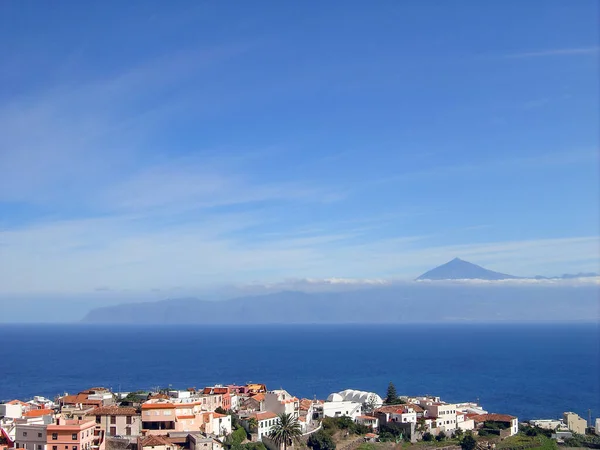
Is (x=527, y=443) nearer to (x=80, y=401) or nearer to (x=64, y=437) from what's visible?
(x=64, y=437)

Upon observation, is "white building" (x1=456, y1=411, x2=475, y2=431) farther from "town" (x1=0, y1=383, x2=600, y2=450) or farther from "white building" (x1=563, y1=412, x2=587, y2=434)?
"white building" (x1=563, y1=412, x2=587, y2=434)

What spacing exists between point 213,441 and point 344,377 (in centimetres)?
7691

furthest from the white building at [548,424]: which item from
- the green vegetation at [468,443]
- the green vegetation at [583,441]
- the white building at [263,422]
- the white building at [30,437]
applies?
the white building at [30,437]

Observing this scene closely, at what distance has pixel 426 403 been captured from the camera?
6384 cm

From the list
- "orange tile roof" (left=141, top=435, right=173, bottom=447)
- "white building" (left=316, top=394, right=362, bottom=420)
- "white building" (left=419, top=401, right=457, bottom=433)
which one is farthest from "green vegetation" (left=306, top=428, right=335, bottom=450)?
"orange tile roof" (left=141, top=435, right=173, bottom=447)

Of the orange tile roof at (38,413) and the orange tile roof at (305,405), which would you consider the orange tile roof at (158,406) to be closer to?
the orange tile roof at (38,413)

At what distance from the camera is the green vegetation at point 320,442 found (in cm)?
5272

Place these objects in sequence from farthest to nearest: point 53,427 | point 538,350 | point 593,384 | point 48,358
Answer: point 538,350
point 48,358
point 593,384
point 53,427

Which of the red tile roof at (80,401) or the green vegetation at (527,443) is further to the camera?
the green vegetation at (527,443)

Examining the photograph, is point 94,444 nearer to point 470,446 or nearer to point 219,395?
point 219,395

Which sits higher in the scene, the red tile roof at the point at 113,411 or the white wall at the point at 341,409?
the red tile roof at the point at 113,411

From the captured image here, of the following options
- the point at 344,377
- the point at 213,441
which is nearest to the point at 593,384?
the point at 344,377

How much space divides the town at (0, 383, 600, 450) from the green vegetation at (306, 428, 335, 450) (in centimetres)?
8

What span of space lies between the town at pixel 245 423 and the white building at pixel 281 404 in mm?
85
